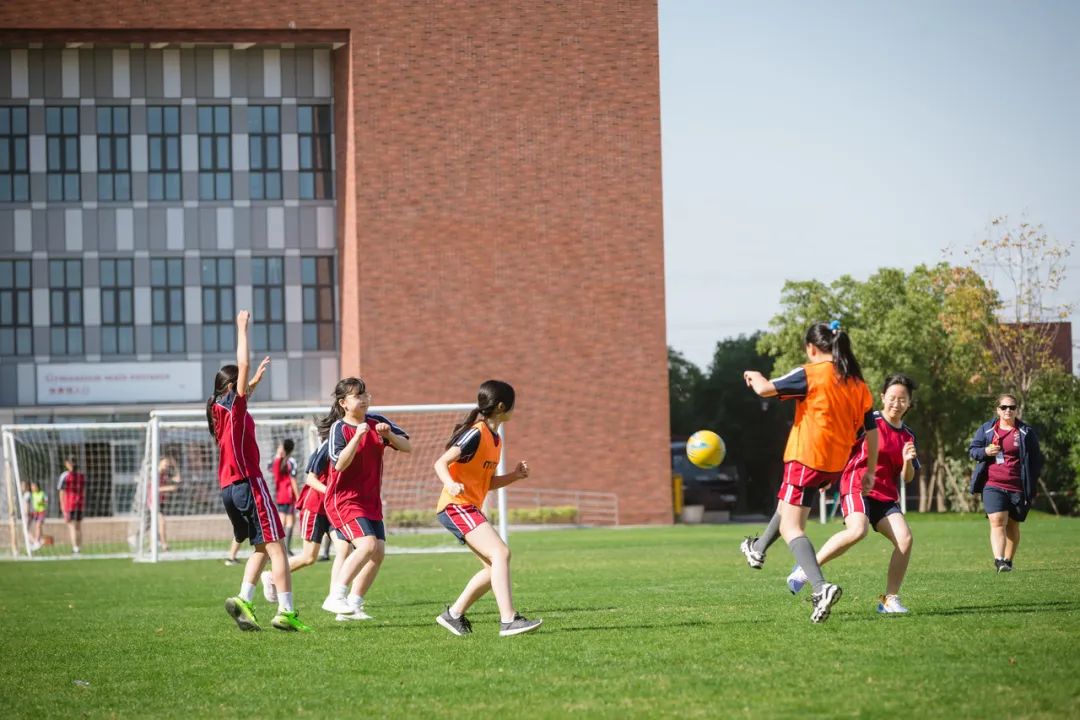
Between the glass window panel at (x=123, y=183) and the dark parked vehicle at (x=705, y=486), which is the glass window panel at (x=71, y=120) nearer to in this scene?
the glass window panel at (x=123, y=183)

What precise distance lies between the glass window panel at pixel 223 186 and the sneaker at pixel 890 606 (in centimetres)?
3470

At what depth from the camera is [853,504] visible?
10.4 metres

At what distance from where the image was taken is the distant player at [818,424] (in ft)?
30.5

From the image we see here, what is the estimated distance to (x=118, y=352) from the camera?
41.8m

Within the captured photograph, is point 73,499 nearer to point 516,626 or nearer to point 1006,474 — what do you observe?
point 1006,474

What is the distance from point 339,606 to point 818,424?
15.3 feet

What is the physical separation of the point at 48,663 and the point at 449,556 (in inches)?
602

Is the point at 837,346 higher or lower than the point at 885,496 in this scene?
higher

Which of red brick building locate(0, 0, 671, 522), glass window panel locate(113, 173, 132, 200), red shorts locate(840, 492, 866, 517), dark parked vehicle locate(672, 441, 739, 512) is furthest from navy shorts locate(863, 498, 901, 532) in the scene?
glass window panel locate(113, 173, 132, 200)

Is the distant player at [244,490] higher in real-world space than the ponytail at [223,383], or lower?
lower

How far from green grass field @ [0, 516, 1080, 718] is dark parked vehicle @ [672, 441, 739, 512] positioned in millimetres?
29349

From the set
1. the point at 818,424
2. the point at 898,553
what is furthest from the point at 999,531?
the point at 818,424

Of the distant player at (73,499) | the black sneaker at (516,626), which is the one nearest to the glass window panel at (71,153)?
the distant player at (73,499)

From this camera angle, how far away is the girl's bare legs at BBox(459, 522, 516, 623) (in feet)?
31.1
